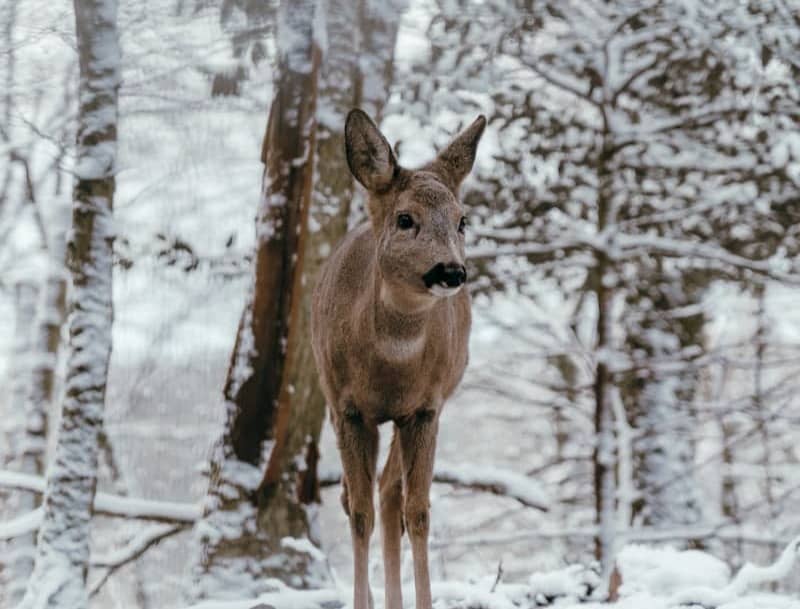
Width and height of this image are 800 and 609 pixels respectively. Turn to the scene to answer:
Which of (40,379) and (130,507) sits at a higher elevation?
(40,379)

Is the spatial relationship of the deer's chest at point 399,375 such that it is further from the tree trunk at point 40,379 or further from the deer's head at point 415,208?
the tree trunk at point 40,379

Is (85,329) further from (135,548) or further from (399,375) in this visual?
(399,375)

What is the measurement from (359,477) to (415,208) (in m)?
1.08

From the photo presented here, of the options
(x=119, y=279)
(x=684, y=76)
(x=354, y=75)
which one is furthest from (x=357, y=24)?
(x=684, y=76)

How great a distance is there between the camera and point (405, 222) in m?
3.69

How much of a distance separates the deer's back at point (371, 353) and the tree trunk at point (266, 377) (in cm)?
180

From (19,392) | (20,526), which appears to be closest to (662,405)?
(20,526)

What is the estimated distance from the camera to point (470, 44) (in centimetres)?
863

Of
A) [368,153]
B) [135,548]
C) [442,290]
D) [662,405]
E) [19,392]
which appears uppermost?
[368,153]

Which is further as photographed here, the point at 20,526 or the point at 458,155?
the point at 20,526

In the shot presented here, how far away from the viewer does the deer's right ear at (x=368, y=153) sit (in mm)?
3797

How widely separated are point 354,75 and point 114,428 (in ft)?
12.8

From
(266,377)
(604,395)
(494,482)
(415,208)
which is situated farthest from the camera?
(604,395)

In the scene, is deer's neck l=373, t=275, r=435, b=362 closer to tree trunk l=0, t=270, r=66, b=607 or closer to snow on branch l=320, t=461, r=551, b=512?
snow on branch l=320, t=461, r=551, b=512
